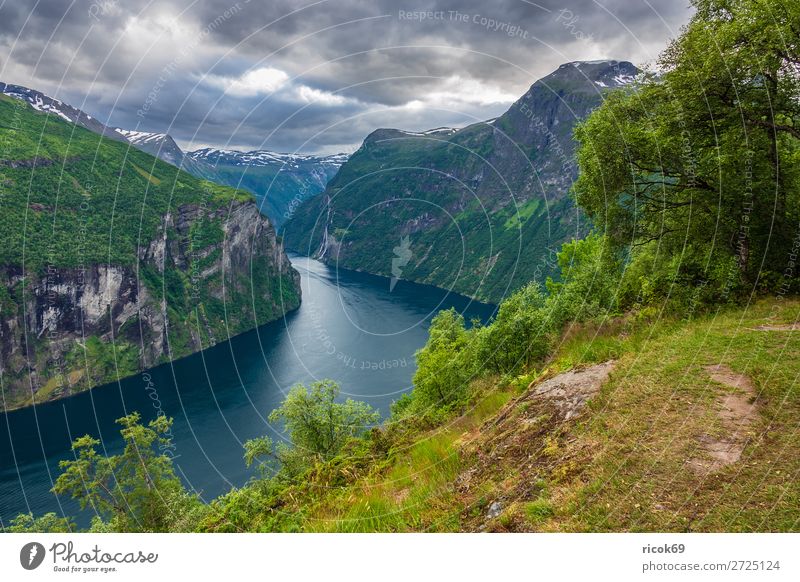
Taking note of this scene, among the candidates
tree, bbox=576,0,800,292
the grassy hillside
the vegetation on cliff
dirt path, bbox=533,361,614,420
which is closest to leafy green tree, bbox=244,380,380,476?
the vegetation on cliff

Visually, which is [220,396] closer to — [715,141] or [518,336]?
[518,336]

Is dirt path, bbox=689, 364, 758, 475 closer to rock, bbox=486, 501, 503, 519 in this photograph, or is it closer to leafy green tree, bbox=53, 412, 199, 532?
rock, bbox=486, 501, 503, 519

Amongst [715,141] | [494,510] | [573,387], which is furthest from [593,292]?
[494,510]

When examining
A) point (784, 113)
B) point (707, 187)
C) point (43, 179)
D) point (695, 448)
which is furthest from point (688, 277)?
point (43, 179)

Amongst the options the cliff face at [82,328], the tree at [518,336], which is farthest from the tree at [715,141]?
the cliff face at [82,328]

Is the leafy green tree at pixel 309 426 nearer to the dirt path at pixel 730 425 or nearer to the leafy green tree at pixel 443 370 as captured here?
the leafy green tree at pixel 443 370

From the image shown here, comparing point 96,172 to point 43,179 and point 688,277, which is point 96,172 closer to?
point 43,179
